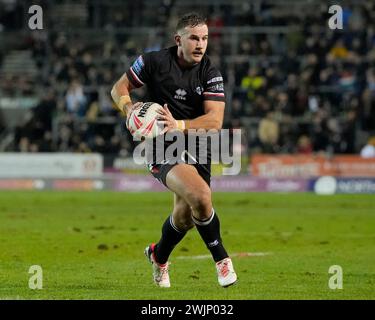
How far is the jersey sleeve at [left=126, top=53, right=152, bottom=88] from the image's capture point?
1036 centimetres

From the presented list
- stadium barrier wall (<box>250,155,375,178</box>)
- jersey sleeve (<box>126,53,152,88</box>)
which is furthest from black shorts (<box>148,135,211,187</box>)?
stadium barrier wall (<box>250,155,375,178</box>)

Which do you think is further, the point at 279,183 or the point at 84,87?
the point at 84,87

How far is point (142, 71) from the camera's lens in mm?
10391

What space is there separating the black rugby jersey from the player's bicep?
0.15ft

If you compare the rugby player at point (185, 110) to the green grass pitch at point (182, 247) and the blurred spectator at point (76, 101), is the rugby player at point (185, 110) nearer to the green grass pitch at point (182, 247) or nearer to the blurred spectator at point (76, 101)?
the green grass pitch at point (182, 247)

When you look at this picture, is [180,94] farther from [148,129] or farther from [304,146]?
[304,146]

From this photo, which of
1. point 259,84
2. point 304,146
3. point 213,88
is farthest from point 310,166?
point 213,88

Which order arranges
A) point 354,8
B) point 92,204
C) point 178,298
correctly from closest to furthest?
point 178,298, point 92,204, point 354,8

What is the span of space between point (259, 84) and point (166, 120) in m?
21.4

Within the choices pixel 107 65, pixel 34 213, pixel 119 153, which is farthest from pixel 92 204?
pixel 107 65

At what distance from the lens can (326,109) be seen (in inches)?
1200
